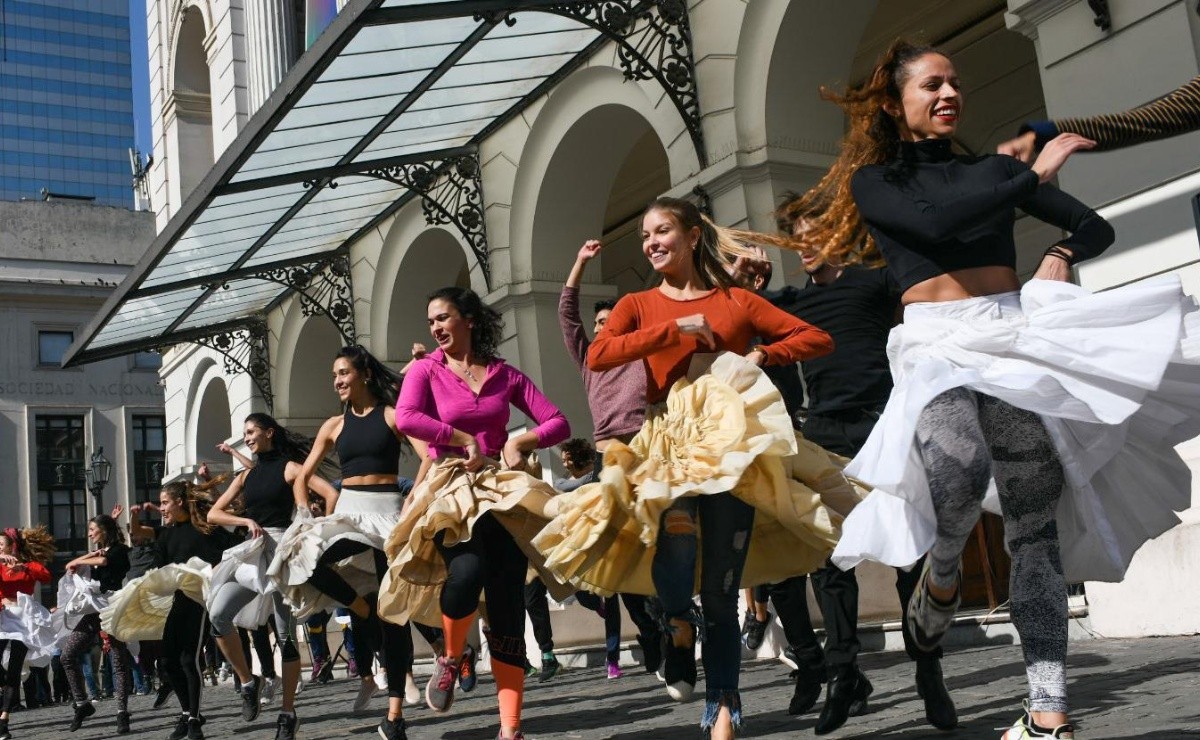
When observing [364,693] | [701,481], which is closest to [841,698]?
[701,481]

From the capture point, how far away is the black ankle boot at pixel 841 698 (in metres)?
4.87

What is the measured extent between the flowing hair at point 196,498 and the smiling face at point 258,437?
4.91 ft

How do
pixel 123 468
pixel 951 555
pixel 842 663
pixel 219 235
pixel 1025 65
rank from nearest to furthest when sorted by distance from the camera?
pixel 951 555, pixel 842 663, pixel 1025 65, pixel 219 235, pixel 123 468

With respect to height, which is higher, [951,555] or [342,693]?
[951,555]

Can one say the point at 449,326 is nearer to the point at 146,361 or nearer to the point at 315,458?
the point at 315,458

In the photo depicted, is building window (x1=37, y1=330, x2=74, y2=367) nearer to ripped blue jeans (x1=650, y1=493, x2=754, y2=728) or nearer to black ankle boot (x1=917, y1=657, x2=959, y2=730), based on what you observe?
ripped blue jeans (x1=650, y1=493, x2=754, y2=728)

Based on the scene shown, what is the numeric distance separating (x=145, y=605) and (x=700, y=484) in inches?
262

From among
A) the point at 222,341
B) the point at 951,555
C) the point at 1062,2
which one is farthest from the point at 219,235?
the point at 951,555

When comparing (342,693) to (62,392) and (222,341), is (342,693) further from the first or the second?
(62,392)

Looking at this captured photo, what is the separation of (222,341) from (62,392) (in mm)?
35097

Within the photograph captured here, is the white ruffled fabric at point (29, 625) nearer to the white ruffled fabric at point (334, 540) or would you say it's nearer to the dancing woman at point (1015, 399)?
the white ruffled fabric at point (334, 540)

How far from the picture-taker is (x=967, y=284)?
3717 mm

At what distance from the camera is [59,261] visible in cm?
5138

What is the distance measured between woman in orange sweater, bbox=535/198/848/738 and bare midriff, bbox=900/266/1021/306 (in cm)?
74
